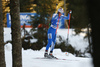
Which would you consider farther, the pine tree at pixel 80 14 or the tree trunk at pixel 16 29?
the tree trunk at pixel 16 29

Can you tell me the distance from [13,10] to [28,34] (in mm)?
13115

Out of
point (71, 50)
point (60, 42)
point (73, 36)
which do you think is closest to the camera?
point (71, 50)

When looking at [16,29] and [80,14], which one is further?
[16,29]

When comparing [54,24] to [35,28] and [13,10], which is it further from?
[35,28]

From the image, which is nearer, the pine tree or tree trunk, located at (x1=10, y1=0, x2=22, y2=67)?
the pine tree

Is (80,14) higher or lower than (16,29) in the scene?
higher

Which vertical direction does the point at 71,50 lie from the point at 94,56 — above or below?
below

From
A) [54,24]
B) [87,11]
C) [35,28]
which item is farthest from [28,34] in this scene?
[87,11]

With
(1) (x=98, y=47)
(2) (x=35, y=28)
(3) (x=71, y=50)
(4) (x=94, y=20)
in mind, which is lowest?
(3) (x=71, y=50)

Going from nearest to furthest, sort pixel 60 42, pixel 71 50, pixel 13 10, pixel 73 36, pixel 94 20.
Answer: pixel 94 20 → pixel 13 10 → pixel 71 50 → pixel 60 42 → pixel 73 36

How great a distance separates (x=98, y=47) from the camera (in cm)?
135

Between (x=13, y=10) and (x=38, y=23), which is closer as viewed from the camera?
(x=13, y=10)

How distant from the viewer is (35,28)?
54.4 feet

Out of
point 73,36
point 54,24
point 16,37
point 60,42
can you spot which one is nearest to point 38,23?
point 60,42
